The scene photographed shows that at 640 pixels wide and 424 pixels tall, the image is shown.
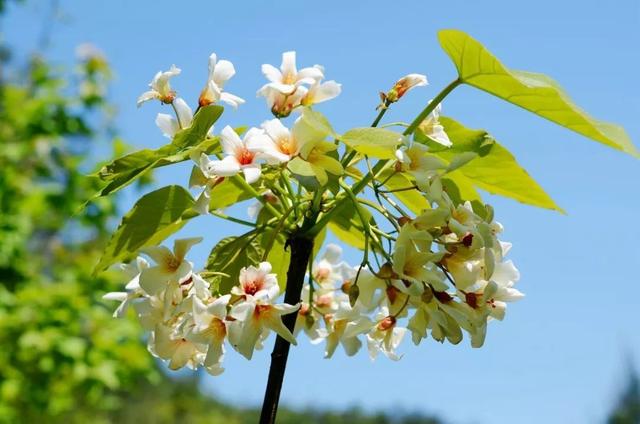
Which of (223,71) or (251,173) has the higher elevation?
(223,71)

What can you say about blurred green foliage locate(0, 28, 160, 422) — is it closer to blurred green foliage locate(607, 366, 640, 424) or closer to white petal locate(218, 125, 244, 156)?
white petal locate(218, 125, 244, 156)

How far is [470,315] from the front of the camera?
2.68 feet

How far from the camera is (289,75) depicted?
0.91 m

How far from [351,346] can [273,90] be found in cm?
34

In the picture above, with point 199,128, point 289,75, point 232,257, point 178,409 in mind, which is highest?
point 178,409

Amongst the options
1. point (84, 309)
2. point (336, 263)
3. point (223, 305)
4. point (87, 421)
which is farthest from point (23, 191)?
point (223, 305)

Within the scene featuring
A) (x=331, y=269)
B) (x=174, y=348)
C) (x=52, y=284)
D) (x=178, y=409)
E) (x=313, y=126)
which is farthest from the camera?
(x=178, y=409)

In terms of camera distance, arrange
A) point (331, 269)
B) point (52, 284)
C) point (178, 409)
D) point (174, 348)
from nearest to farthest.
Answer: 1. point (174, 348)
2. point (331, 269)
3. point (52, 284)
4. point (178, 409)

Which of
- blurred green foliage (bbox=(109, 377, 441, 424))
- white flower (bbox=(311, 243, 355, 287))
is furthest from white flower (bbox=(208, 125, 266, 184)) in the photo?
blurred green foliage (bbox=(109, 377, 441, 424))

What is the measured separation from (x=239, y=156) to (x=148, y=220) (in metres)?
0.17

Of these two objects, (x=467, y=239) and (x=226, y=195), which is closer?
(x=467, y=239)

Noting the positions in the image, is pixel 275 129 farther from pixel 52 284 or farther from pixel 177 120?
pixel 52 284

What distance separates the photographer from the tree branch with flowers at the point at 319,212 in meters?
0.79

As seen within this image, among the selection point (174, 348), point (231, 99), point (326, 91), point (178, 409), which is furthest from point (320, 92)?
point (178, 409)
